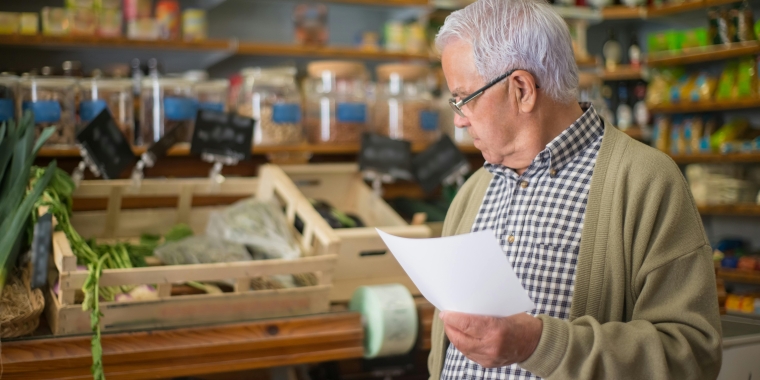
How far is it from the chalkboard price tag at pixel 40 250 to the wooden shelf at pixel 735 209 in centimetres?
378

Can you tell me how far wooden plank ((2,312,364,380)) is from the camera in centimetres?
153

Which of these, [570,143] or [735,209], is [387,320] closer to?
[570,143]

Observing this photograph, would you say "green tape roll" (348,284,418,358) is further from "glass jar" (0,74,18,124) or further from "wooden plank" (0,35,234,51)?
"wooden plank" (0,35,234,51)

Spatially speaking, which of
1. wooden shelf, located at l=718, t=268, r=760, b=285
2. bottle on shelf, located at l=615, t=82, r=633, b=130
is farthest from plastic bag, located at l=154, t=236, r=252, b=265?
bottle on shelf, located at l=615, t=82, r=633, b=130

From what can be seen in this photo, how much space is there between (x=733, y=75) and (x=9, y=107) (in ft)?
13.3

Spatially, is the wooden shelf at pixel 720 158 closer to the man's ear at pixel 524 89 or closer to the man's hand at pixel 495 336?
the man's ear at pixel 524 89

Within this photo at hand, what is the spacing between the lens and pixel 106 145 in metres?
2.16

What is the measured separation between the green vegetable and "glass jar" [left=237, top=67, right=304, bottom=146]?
0.87 meters

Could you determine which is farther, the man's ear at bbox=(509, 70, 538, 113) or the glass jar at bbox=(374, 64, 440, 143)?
the glass jar at bbox=(374, 64, 440, 143)

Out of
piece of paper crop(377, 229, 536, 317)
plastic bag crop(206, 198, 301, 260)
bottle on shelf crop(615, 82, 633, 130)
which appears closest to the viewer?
piece of paper crop(377, 229, 536, 317)

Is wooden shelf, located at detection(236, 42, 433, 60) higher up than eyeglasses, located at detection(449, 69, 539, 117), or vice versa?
wooden shelf, located at detection(236, 42, 433, 60)

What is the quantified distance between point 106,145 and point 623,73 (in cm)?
406

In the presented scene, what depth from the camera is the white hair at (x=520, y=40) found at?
1.27 metres

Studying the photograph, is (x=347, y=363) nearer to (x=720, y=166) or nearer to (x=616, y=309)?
(x=616, y=309)
